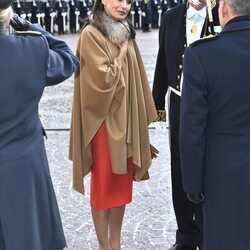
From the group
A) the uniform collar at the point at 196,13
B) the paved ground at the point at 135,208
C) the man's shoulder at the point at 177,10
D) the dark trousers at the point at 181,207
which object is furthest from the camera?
the paved ground at the point at 135,208

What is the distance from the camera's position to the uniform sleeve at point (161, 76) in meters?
3.44

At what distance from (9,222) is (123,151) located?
96 centimetres

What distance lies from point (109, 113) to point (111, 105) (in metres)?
0.05

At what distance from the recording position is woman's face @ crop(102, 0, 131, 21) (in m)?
3.22

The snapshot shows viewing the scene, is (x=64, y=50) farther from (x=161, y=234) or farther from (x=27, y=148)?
(x=161, y=234)

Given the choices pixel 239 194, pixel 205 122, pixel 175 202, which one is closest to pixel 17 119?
pixel 205 122

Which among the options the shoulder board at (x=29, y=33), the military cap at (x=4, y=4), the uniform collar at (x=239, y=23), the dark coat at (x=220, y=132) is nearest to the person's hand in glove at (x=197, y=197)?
the dark coat at (x=220, y=132)

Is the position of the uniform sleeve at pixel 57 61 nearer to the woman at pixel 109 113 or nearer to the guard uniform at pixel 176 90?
the woman at pixel 109 113

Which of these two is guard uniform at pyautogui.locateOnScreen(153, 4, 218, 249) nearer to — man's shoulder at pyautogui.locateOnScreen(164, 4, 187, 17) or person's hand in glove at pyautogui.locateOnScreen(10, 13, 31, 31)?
man's shoulder at pyautogui.locateOnScreen(164, 4, 187, 17)

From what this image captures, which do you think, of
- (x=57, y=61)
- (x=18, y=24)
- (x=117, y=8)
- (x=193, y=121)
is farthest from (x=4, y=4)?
(x=117, y=8)

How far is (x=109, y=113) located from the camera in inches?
130

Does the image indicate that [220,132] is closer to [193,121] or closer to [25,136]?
[193,121]

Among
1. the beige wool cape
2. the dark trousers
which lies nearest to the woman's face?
the beige wool cape

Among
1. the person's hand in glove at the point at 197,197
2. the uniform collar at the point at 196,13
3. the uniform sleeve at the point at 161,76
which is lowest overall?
the person's hand in glove at the point at 197,197
